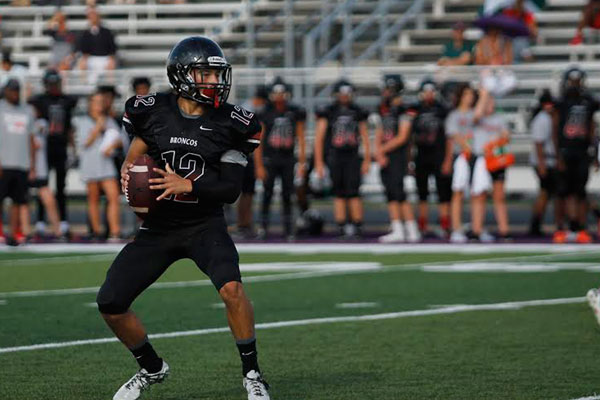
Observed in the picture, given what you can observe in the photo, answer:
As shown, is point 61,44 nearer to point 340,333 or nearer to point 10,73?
point 10,73

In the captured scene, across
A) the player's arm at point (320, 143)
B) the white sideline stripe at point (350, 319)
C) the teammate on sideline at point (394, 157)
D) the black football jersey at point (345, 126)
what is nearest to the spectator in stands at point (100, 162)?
the player's arm at point (320, 143)

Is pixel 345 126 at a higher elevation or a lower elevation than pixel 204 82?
lower

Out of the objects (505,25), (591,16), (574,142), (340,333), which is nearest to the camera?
(340,333)

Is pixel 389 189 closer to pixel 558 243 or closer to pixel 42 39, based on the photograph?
pixel 558 243

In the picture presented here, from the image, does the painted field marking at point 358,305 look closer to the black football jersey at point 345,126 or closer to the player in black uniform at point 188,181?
the player in black uniform at point 188,181

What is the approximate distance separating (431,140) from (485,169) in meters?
0.68

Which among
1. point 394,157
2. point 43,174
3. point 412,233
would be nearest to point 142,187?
point 394,157

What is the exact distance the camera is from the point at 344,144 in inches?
582

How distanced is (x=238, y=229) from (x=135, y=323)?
31.9ft

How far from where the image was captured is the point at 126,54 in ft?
73.7

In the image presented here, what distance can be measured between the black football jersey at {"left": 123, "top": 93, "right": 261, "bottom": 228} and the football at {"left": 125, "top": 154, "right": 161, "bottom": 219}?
0.06 meters

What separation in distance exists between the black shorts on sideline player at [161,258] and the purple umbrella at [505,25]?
42.0 ft

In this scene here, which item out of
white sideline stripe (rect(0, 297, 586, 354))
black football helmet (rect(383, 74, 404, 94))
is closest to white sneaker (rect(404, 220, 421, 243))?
black football helmet (rect(383, 74, 404, 94))

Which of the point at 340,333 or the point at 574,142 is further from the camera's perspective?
the point at 574,142
